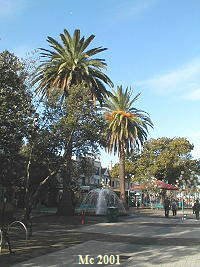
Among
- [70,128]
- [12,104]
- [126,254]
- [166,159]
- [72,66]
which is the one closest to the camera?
[126,254]

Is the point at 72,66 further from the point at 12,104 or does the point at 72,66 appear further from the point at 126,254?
the point at 126,254

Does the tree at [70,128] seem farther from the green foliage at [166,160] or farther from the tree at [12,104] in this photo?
the green foliage at [166,160]

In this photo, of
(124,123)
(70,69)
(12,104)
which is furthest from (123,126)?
(12,104)

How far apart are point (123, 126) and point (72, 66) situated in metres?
12.4

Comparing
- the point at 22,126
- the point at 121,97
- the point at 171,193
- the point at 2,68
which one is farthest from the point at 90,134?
the point at 171,193

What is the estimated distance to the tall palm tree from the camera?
26469mm

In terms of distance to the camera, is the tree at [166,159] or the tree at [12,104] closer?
the tree at [12,104]

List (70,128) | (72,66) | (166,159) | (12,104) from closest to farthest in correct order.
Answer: (12,104) < (70,128) < (72,66) < (166,159)

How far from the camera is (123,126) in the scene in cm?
3691

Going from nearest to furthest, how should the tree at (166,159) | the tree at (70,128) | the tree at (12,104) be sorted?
the tree at (12,104)
the tree at (70,128)
the tree at (166,159)

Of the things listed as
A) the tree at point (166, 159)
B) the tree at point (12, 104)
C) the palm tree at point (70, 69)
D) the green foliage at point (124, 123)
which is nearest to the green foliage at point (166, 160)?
the tree at point (166, 159)

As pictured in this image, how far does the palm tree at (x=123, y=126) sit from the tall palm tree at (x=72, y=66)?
9.02 meters

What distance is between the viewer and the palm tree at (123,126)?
36781mm

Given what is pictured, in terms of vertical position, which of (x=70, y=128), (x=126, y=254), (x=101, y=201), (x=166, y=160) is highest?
(x=166, y=160)
